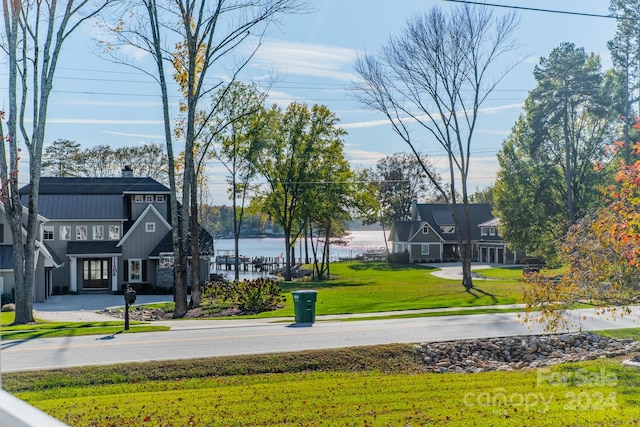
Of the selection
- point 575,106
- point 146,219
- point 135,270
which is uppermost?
point 575,106

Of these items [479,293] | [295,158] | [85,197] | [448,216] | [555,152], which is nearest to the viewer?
[479,293]

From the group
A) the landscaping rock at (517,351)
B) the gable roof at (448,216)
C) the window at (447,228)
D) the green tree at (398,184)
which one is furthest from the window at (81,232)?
the window at (447,228)

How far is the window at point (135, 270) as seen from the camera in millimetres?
31125

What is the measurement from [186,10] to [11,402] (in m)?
17.2

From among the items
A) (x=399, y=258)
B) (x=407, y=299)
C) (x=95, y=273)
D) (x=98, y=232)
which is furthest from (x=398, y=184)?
(x=407, y=299)

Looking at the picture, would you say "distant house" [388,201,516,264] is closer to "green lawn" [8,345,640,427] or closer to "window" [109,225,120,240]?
"window" [109,225,120,240]

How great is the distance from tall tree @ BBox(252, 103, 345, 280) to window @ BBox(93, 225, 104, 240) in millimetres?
8968

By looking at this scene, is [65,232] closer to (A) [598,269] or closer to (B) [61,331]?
(B) [61,331]

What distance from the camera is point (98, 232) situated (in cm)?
3170

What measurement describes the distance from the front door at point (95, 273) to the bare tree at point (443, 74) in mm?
14394

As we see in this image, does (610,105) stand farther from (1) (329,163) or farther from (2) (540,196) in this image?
(1) (329,163)

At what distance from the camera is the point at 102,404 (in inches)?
289

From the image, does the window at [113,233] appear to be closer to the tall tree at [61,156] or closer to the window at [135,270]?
the window at [135,270]

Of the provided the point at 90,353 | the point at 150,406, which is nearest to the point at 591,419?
the point at 150,406
